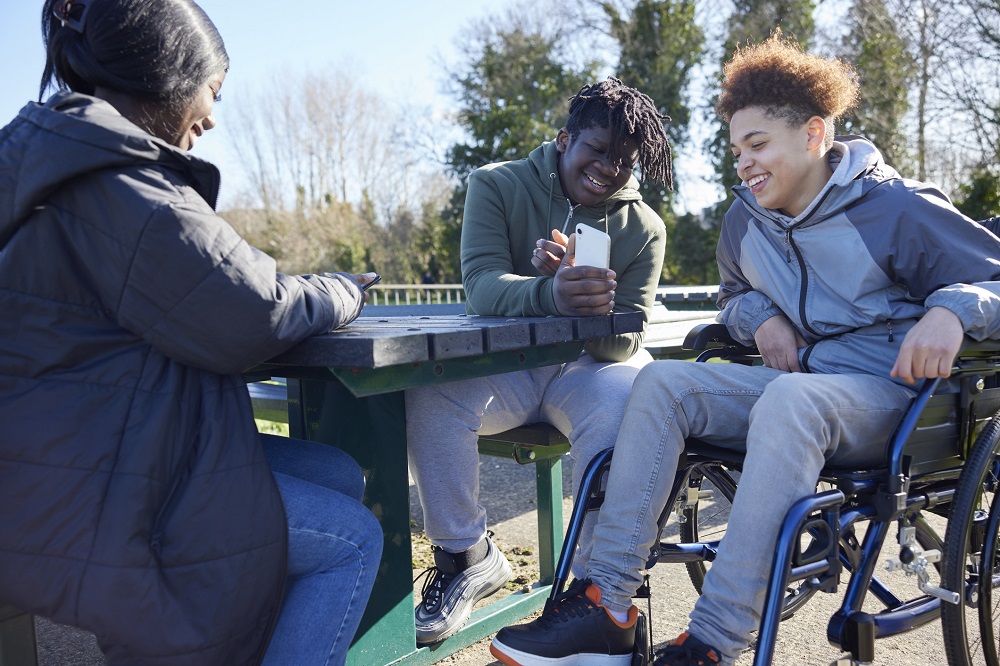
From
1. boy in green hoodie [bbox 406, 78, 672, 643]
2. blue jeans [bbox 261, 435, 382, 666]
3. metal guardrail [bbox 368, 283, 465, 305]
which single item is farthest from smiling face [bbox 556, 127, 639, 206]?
metal guardrail [bbox 368, 283, 465, 305]

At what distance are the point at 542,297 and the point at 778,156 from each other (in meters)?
0.74

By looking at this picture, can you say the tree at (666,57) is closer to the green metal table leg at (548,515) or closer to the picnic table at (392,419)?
the green metal table leg at (548,515)

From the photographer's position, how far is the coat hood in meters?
1.30

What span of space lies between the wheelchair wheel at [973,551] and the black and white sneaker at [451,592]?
1.15 m

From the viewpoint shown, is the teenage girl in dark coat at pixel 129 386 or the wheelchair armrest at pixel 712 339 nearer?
the teenage girl in dark coat at pixel 129 386

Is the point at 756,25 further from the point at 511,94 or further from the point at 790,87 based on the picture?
the point at 790,87

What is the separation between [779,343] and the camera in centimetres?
227

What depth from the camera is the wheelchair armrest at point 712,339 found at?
2445 mm

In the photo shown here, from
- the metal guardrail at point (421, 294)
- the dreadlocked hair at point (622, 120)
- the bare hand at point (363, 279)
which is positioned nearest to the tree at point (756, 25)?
the metal guardrail at point (421, 294)

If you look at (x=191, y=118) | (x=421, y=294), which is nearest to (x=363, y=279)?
(x=191, y=118)

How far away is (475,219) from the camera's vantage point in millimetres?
2662

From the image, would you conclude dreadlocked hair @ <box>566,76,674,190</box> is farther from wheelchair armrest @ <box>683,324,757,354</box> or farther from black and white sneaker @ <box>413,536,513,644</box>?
black and white sneaker @ <box>413,536,513,644</box>

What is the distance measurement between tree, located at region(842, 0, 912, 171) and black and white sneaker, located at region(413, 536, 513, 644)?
15.0 m

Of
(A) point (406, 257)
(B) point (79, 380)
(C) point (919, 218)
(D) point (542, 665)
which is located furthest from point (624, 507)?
(A) point (406, 257)
